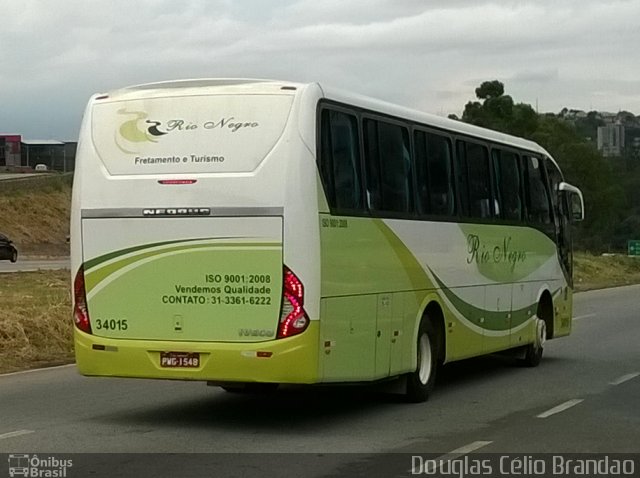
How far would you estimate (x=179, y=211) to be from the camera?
11469 millimetres

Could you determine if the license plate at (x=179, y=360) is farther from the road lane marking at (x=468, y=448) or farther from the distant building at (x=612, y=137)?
the distant building at (x=612, y=137)

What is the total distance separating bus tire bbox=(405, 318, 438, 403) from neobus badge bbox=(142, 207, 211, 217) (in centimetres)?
341

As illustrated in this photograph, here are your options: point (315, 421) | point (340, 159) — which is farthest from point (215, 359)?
point (340, 159)

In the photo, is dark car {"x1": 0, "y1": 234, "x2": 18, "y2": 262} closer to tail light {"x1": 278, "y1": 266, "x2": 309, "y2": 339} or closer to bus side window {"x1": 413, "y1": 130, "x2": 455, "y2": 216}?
bus side window {"x1": 413, "y1": 130, "x2": 455, "y2": 216}

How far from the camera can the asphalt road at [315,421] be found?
10.1 meters

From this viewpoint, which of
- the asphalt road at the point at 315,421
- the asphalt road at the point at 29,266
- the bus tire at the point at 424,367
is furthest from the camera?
the asphalt road at the point at 29,266

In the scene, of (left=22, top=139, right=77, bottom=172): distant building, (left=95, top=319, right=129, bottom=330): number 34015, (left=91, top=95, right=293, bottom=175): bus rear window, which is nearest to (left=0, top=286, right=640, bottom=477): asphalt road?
(left=95, top=319, right=129, bottom=330): number 34015

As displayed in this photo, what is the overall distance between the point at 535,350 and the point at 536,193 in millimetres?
2364

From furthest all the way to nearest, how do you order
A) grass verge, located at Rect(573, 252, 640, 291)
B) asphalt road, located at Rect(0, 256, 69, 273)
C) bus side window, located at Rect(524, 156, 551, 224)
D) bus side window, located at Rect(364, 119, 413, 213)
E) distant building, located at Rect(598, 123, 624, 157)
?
distant building, located at Rect(598, 123, 624, 157), grass verge, located at Rect(573, 252, 640, 291), asphalt road, located at Rect(0, 256, 69, 273), bus side window, located at Rect(524, 156, 551, 224), bus side window, located at Rect(364, 119, 413, 213)

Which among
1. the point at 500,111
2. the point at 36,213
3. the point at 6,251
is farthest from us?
the point at 500,111

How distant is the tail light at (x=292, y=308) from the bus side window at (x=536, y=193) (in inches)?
291

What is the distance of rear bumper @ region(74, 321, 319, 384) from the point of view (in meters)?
11.0

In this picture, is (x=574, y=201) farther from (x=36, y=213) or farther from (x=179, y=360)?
(x=36, y=213)

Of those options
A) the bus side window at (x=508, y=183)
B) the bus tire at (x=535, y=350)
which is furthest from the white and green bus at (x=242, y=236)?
the bus tire at (x=535, y=350)
